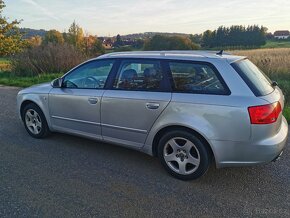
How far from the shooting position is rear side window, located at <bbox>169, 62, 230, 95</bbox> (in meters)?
2.95

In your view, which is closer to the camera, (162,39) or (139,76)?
(139,76)

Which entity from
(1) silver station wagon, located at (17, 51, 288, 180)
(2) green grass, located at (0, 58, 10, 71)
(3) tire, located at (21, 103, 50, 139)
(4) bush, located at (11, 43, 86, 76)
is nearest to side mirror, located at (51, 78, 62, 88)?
(1) silver station wagon, located at (17, 51, 288, 180)

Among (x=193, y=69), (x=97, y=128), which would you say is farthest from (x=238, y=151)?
(x=97, y=128)

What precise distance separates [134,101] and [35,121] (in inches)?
88.7

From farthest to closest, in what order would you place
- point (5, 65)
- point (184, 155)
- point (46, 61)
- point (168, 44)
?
1. point (168, 44)
2. point (5, 65)
3. point (46, 61)
4. point (184, 155)

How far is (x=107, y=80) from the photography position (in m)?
3.71

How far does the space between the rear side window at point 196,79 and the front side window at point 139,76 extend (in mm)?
219

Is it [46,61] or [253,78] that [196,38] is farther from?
[253,78]

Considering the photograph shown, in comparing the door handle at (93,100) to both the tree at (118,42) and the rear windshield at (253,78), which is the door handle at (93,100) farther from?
the tree at (118,42)

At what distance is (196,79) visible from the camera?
311 centimetres

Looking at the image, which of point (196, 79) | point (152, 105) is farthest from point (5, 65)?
point (196, 79)

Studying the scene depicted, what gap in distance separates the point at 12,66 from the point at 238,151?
47.5ft

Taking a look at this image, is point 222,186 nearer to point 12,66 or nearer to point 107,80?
point 107,80

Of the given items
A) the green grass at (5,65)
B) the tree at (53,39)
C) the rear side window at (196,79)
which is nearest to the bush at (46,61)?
the green grass at (5,65)
